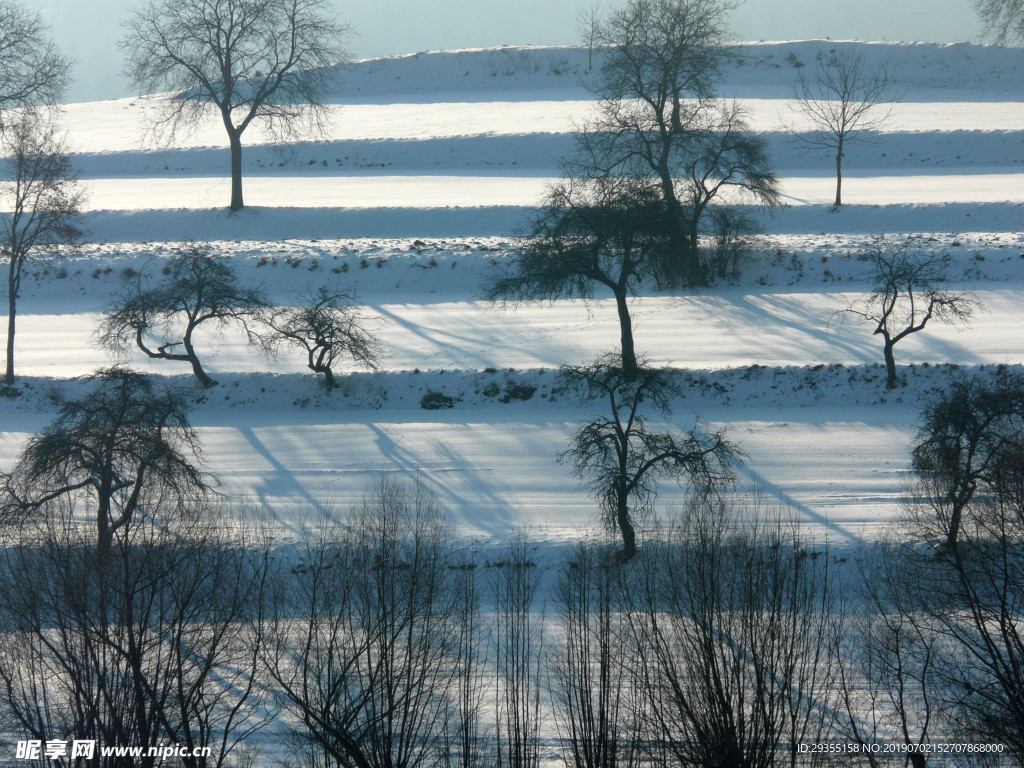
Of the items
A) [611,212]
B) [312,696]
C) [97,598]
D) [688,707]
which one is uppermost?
[611,212]

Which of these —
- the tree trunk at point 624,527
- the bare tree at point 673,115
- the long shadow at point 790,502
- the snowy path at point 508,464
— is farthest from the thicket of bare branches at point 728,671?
the bare tree at point 673,115

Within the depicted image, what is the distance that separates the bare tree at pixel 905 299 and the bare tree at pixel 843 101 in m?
6.36

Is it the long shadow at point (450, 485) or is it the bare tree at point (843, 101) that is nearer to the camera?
the long shadow at point (450, 485)

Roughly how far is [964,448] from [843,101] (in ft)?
85.9

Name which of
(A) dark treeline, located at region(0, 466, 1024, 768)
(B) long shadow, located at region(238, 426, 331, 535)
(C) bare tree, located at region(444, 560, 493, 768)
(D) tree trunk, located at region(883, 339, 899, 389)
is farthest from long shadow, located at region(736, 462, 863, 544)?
(B) long shadow, located at region(238, 426, 331, 535)

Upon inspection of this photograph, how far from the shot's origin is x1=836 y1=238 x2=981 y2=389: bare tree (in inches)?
881

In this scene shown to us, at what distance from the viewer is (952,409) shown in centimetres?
1537

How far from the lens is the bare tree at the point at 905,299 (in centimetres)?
2238

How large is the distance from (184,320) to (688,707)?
24739 millimetres

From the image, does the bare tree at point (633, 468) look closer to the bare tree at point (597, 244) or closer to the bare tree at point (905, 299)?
the bare tree at point (597, 244)

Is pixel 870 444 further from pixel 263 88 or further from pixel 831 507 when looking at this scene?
pixel 263 88

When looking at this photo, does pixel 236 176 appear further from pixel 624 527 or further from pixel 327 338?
pixel 624 527

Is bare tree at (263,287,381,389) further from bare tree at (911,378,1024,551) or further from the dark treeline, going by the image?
bare tree at (911,378,1024,551)

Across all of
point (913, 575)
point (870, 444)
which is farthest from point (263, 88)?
point (913, 575)
